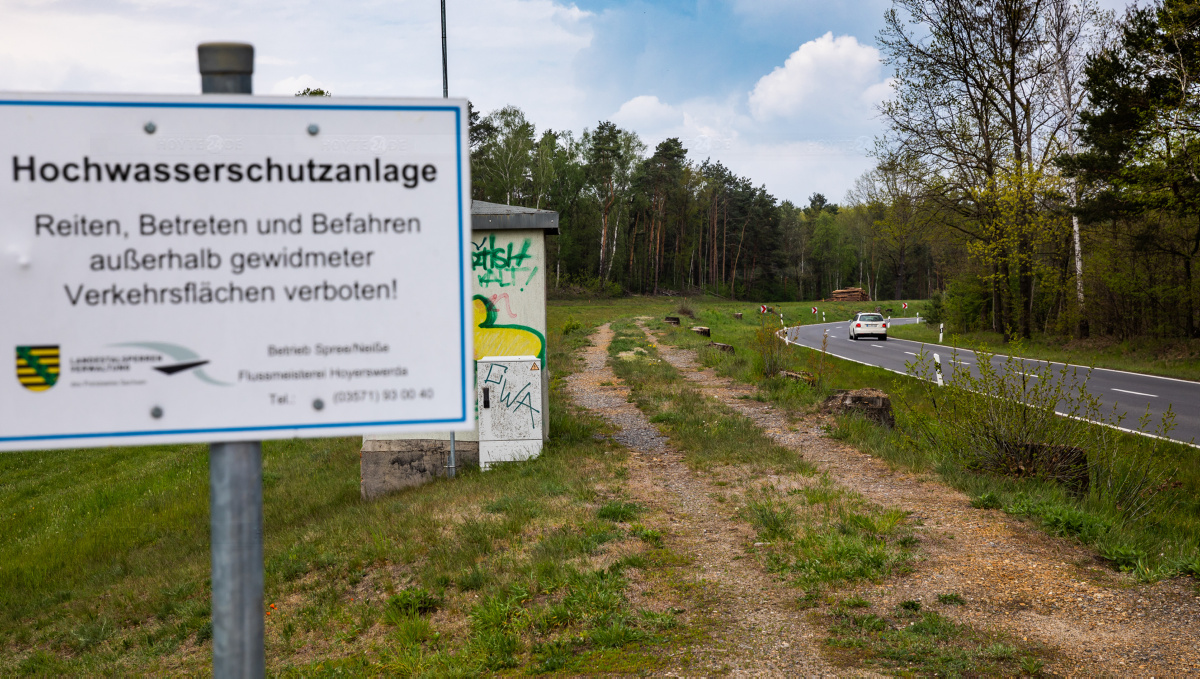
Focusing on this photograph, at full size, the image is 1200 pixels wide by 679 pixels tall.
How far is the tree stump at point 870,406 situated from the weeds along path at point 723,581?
2939 mm

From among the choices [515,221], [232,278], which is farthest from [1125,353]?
[232,278]

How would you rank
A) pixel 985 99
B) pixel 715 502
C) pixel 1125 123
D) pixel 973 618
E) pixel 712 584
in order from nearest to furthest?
pixel 973 618
pixel 712 584
pixel 715 502
pixel 1125 123
pixel 985 99

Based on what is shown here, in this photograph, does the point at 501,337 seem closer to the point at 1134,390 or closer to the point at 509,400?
the point at 509,400

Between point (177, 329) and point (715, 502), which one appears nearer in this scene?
point (177, 329)

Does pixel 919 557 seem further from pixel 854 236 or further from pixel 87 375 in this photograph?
pixel 854 236

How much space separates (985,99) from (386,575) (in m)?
30.5

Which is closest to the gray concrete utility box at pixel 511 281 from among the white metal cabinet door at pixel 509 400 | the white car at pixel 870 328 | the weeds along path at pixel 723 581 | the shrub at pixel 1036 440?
the white metal cabinet door at pixel 509 400

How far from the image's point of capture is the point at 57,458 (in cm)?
1645

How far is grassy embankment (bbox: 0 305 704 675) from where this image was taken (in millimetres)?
4160

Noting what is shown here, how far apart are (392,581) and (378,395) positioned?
408cm

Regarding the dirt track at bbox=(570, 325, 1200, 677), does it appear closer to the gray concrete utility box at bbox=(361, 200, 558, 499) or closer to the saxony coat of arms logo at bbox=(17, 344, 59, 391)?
the gray concrete utility box at bbox=(361, 200, 558, 499)

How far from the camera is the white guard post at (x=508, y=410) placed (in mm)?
8844

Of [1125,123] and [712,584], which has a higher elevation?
[1125,123]

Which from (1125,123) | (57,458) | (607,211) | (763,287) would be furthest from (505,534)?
(763,287)
